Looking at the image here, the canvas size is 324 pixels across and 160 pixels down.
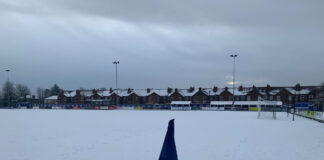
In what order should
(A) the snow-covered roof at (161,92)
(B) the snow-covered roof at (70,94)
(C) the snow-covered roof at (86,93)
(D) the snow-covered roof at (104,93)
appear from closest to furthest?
(A) the snow-covered roof at (161,92) < (D) the snow-covered roof at (104,93) < (C) the snow-covered roof at (86,93) < (B) the snow-covered roof at (70,94)

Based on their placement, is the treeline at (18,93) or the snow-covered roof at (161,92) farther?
the treeline at (18,93)

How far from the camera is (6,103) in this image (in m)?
104

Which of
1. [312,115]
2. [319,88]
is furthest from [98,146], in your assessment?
[319,88]

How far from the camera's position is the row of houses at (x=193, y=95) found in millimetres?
80062

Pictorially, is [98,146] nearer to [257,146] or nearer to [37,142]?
[37,142]

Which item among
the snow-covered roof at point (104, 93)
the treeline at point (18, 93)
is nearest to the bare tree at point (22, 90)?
the treeline at point (18, 93)

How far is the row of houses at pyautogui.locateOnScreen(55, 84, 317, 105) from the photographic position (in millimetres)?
80062

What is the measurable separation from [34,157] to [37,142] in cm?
380

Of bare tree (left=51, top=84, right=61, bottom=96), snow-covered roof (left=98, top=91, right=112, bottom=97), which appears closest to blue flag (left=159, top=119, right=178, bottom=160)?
snow-covered roof (left=98, top=91, right=112, bottom=97)

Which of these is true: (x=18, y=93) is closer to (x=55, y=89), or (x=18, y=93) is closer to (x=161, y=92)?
(x=55, y=89)

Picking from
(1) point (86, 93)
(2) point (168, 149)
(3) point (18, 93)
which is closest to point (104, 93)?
(1) point (86, 93)

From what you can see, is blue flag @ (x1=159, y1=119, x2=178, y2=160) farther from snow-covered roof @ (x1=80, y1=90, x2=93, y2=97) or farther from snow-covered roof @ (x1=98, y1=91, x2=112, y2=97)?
snow-covered roof @ (x1=80, y1=90, x2=93, y2=97)

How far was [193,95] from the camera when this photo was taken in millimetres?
87625

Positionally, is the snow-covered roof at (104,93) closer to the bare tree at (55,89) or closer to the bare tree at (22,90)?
the bare tree at (22,90)
